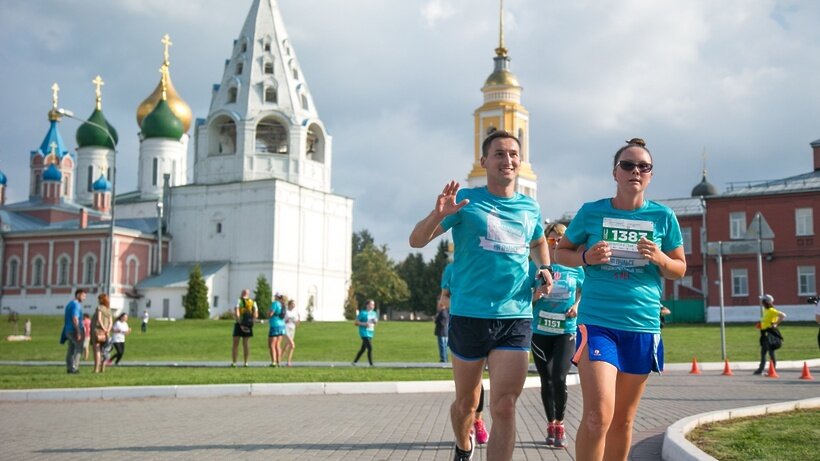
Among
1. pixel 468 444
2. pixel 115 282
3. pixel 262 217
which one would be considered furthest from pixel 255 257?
pixel 468 444

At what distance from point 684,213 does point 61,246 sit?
52.1 metres

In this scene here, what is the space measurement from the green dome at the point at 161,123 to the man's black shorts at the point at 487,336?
8785 cm

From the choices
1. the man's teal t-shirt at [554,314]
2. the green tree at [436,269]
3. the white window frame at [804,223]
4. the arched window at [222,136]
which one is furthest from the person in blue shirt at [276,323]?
the green tree at [436,269]

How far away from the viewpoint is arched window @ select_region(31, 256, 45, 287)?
7838 centimetres

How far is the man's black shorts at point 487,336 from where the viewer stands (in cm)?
604

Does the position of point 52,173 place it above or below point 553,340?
above

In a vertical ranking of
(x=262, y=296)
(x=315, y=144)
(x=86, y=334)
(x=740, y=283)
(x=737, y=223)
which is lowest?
(x=86, y=334)

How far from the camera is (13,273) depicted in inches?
3135

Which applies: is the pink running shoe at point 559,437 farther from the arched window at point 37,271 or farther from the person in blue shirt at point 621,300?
the arched window at point 37,271

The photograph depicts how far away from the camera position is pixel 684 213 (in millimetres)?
71000

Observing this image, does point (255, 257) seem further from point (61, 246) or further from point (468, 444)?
point (468, 444)

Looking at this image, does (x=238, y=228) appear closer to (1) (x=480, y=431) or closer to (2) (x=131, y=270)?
(2) (x=131, y=270)

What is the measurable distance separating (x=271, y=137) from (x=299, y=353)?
49.5 m

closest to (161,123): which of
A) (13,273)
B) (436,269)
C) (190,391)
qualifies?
(13,273)
